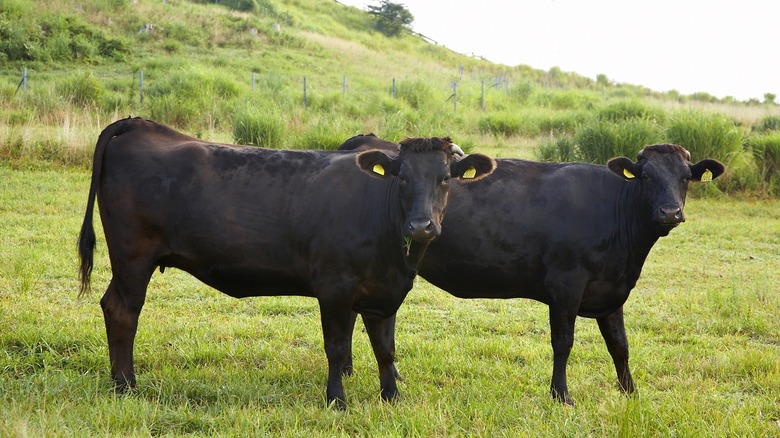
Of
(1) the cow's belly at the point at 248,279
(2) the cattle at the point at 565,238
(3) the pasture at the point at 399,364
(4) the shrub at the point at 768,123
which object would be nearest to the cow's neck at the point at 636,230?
(2) the cattle at the point at 565,238

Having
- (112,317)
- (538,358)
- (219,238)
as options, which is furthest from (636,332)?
(112,317)

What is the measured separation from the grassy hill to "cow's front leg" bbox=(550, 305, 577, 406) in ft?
34.1

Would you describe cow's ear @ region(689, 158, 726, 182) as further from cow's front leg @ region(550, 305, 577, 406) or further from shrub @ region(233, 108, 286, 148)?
shrub @ region(233, 108, 286, 148)

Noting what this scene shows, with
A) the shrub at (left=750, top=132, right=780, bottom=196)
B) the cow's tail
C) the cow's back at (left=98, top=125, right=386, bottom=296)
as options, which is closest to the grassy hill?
the shrub at (left=750, top=132, right=780, bottom=196)

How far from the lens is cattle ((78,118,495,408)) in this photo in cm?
515

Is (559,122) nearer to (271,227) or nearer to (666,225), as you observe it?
(666,225)

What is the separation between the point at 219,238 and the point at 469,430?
2.05 m

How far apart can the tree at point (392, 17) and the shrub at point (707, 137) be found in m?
41.0

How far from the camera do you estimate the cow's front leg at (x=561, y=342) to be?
541 centimetres

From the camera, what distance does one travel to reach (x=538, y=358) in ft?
20.4

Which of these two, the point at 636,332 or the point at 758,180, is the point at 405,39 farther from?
the point at 636,332

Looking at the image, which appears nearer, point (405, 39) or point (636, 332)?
point (636, 332)

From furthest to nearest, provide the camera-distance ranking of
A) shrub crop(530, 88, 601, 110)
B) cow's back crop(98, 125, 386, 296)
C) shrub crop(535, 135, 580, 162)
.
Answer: shrub crop(530, 88, 601, 110), shrub crop(535, 135, 580, 162), cow's back crop(98, 125, 386, 296)

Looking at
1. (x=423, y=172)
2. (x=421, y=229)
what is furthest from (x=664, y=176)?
(x=421, y=229)
